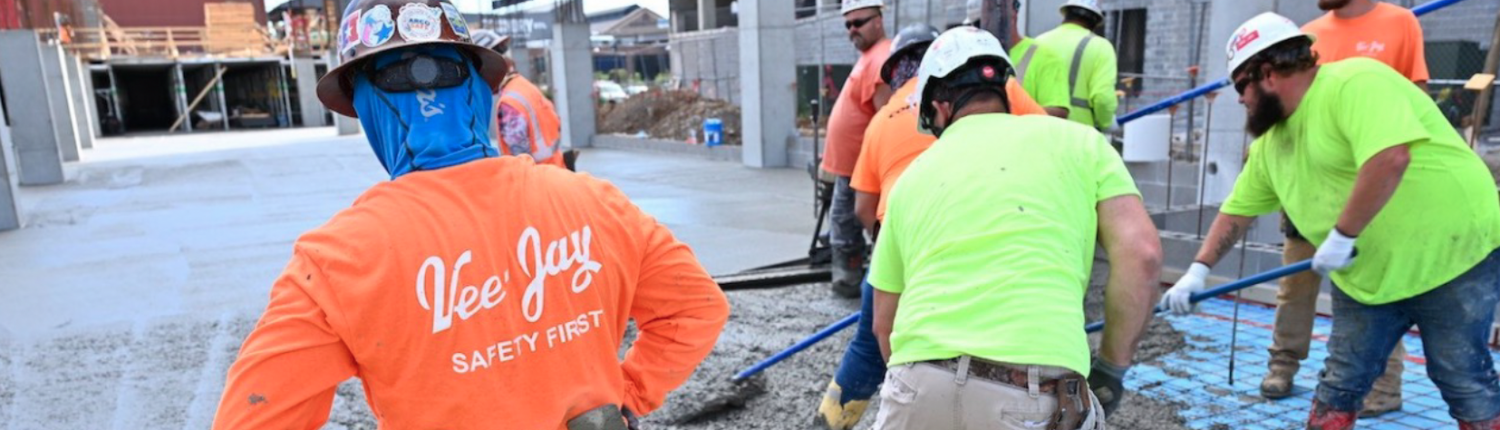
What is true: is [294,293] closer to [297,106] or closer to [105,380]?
[105,380]

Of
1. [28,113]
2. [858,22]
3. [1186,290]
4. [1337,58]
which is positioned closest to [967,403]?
[1186,290]

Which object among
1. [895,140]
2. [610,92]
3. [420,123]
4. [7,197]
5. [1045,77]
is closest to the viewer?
[420,123]

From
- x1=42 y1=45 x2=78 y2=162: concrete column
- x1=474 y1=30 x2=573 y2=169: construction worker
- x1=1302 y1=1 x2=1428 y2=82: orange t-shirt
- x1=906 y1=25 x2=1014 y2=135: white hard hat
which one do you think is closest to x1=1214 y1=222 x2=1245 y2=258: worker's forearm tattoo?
x1=1302 y1=1 x2=1428 y2=82: orange t-shirt

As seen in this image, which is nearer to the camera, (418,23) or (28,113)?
(418,23)

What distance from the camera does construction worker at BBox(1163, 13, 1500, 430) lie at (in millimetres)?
2627

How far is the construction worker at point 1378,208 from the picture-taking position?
2627 millimetres

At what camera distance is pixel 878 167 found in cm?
350

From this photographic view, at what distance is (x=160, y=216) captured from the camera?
31.0ft

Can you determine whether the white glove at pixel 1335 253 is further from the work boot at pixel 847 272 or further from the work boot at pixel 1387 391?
the work boot at pixel 847 272

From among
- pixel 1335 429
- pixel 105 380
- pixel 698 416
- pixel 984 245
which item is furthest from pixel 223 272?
pixel 1335 429

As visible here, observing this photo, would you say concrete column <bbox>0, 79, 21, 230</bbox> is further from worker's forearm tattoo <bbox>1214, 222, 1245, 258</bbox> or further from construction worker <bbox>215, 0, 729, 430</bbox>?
A: worker's forearm tattoo <bbox>1214, 222, 1245, 258</bbox>

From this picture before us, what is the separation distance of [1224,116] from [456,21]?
20.5ft

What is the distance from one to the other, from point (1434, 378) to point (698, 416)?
252 centimetres

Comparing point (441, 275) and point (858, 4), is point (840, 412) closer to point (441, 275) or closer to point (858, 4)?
point (441, 275)
